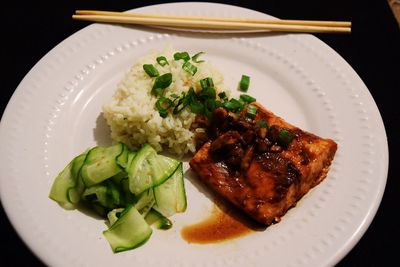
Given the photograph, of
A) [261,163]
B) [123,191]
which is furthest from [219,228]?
[123,191]

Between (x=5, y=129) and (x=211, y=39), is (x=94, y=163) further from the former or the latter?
(x=211, y=39)

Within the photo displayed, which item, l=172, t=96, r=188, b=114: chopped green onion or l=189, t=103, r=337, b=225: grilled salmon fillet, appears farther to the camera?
l=172, t=96, r=188, b=114: chopped green onion

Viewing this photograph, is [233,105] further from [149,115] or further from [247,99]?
[149,115]

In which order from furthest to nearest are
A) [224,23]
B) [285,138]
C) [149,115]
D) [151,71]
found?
[224,23] → [151,71] → [149,115] → [285,138]

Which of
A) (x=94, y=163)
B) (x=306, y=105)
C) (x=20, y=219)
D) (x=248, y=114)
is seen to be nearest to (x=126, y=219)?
(x=94, y=163)

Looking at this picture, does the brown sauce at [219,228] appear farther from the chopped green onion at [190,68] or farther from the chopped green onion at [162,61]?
the chopped green onion at [162,61]

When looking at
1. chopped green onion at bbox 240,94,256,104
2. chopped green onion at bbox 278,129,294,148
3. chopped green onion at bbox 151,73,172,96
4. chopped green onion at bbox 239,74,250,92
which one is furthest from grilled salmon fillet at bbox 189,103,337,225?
chopped green onion at bbox 239,74,250,92

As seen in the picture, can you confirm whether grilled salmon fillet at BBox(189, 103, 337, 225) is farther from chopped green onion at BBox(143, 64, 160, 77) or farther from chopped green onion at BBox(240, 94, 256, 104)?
chopped green onion at BBox(143, 64, 160, 77)
